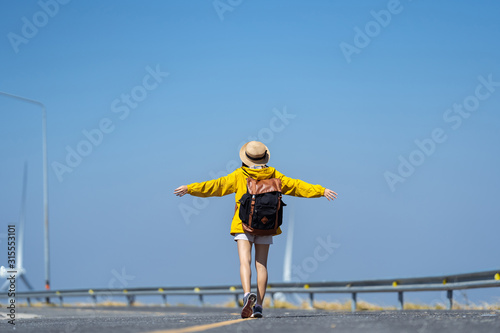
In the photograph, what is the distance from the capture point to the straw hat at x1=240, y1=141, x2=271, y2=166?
29.8ft

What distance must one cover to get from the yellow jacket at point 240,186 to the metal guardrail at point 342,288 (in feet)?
16.0

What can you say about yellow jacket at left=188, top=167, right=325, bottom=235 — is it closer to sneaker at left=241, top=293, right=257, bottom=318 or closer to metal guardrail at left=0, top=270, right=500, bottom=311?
sneaker at left=241, top=293, right=257, bottom=318

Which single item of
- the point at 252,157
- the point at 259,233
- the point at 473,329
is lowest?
the point at 473,329

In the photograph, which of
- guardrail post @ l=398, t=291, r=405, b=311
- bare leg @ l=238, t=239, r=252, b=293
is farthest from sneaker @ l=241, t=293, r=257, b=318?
guardrail post @ l=398, t=291, r=405, b=311

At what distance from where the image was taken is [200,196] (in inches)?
353

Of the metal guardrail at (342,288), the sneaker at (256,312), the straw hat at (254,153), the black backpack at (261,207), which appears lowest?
the sneaker at (256,312)

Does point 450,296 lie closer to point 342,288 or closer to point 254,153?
point 342,288

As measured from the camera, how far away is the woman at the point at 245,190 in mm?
8859

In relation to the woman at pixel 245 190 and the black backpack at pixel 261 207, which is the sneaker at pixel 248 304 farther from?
the black backpack at pixel 261 207

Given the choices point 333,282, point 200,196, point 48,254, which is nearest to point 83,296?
point 48,254

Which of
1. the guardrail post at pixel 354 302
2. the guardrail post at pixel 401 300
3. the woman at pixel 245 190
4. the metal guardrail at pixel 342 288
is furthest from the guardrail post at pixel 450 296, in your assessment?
the woman at pixel 245 190

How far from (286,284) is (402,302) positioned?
14.5 feet

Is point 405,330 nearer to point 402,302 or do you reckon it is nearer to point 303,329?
point 303,329

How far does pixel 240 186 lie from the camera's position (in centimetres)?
903
